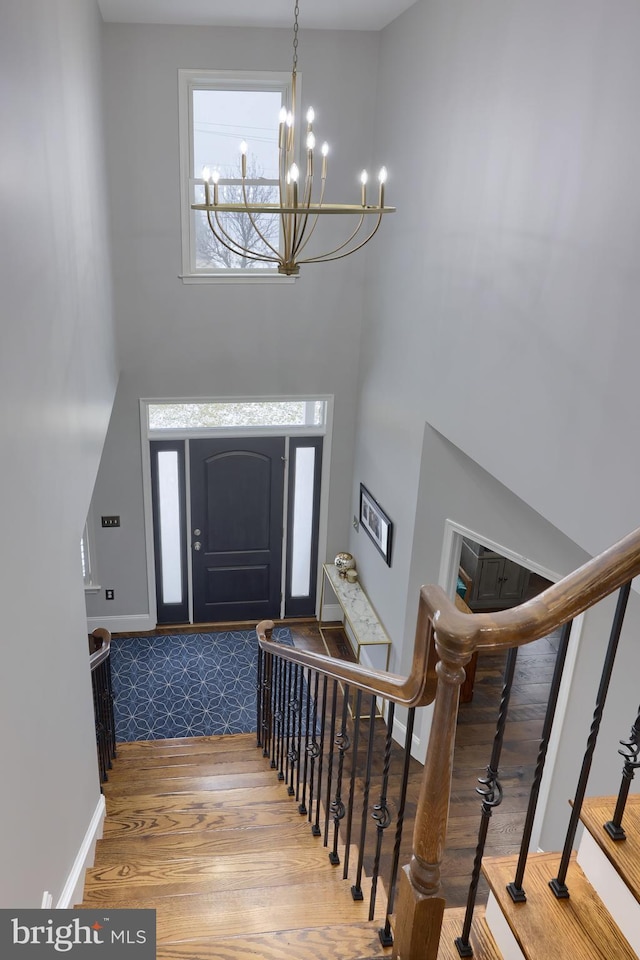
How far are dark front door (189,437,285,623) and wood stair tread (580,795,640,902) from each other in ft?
18.9

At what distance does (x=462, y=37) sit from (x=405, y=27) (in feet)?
4.31

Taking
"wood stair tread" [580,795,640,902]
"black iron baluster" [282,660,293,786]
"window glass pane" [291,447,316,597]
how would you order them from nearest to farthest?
"wood stair tread" [580,795,640,902], "black iron baluster" [282,660,293,786], "window glass pane" [291,447,316,597]

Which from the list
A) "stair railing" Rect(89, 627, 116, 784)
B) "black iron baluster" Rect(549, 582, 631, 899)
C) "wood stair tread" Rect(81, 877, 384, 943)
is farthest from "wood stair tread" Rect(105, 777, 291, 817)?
"black iron baluster" Rect(549, 582, 631, 899)

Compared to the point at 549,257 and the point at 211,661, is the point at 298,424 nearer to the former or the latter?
the point at 211,661

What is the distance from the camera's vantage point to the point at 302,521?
7.75 meters

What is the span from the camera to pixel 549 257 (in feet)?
11.5

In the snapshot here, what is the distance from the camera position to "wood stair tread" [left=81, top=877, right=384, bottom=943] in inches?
107

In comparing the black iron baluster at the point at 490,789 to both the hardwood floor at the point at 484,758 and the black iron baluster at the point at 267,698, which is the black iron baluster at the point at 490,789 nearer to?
the hardwood floor at the point at 484,758

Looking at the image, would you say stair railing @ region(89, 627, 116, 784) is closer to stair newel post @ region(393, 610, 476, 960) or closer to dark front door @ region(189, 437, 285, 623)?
dark front door @ region(189, 437, 285, 623)

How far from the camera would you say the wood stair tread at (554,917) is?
1.62 metres

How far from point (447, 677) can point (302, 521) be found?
6.29 metres

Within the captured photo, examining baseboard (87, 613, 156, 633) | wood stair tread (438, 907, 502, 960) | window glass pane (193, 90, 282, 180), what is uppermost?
window glass pane (193, 90, 282, 180)

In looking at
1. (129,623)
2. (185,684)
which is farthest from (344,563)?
(129,623)

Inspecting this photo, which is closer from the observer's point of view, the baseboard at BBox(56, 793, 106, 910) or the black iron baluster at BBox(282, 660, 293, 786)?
the baseboard at BBox(56, 793, 106, 910)
